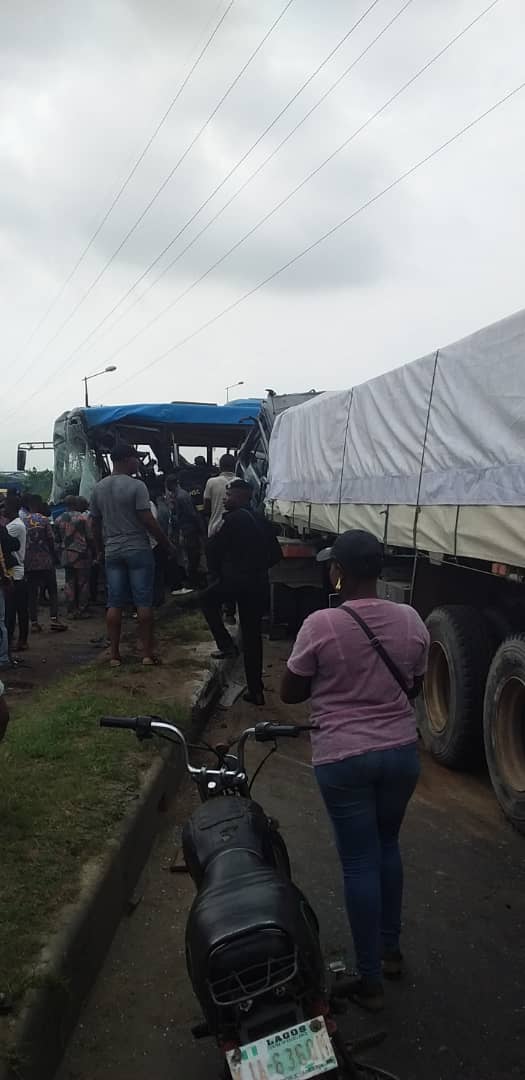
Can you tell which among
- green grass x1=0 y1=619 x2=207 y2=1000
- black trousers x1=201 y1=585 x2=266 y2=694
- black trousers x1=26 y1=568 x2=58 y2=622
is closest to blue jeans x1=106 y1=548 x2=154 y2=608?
black trousers x1=201 y1=585 x2=266 y2=694

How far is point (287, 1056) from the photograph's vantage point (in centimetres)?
208

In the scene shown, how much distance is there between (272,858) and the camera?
260 centimetres

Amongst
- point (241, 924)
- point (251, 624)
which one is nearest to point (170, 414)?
point (251, 624)

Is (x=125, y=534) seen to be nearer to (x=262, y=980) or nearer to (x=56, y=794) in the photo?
(x=56, y=794)

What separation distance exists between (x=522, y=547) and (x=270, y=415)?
8259 mm

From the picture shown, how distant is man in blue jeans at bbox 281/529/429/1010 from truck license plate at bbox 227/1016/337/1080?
868 millimetres

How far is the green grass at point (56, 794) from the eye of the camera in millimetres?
3176

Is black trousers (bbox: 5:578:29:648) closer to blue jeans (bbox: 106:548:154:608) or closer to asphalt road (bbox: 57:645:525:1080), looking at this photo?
blue jeans (bbox: 106:548:154:608)

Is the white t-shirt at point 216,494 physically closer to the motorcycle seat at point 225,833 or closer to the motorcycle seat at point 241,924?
the motorcycle seat at point 225,833

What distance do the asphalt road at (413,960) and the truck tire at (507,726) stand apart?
24 cm

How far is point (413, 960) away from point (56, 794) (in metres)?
1.91

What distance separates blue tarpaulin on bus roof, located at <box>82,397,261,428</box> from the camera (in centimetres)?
1317

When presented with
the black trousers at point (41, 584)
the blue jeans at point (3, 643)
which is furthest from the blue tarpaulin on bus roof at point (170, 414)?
the blue jeans at point (3, 643)

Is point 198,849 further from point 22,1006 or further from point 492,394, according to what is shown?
point 492,394
